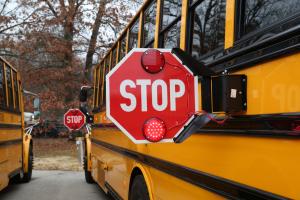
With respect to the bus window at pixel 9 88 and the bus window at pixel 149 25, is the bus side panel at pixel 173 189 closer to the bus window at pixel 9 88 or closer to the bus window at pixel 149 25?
the bus window at pixel 149 25

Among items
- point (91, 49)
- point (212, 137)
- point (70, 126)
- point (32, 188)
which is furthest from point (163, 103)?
point (91, 49)

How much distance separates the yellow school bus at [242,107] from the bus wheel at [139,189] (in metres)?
0.26

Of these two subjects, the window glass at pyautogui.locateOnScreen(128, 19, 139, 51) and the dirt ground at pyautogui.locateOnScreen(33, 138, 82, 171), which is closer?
the window glass at pyautogui.locateOnScreen(128, 19, 139, 51)

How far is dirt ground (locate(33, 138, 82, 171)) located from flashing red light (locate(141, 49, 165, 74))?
11.0 metres

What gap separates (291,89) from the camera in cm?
189

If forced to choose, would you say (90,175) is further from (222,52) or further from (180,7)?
(222,52)

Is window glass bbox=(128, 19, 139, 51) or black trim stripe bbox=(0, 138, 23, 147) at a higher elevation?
window glass bbox=(128, 19, 139, 51)

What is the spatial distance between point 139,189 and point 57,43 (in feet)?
64.4

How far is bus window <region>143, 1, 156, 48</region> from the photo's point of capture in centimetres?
440

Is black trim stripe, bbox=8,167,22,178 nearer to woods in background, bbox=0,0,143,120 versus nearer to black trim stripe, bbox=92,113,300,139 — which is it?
black trim stripe, bbox=92,113,300,139

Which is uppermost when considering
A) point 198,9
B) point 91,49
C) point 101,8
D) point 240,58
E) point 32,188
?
point 101,8

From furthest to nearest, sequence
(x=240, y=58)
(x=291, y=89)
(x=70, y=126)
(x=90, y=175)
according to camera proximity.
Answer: (x=70, y=126), (x=90, y=175), (x=240, y=58), (x=291, y=89)

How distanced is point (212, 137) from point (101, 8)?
22.4 metres

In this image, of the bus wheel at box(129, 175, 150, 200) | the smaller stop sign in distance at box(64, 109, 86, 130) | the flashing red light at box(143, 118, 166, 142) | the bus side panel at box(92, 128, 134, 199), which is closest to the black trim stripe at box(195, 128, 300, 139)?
the flashing red light at box(143, 118, 166, 142)
